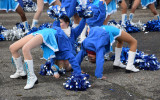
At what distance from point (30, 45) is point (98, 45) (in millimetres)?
989

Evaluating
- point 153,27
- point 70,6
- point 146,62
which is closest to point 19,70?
point 146,62

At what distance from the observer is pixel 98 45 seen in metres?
5.29

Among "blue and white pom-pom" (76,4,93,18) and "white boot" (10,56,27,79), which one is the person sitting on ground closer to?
"white boot" (10,56,27,79)

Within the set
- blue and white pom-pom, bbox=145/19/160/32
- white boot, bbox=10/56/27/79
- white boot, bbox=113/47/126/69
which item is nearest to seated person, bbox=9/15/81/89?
white boot, bbox=10/56/27/79

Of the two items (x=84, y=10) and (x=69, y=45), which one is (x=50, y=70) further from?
(x=84, y=10)

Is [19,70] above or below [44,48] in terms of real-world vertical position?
below

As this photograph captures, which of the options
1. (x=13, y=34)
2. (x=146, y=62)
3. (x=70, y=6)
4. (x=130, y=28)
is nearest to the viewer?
(x=146, y=62)

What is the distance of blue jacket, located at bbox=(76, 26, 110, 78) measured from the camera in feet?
17.0

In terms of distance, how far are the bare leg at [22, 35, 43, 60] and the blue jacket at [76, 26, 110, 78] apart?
0.75m

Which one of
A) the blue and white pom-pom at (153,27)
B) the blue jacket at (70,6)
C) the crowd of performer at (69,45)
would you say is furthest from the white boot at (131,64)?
the blue and white pom-pom at (153,27)

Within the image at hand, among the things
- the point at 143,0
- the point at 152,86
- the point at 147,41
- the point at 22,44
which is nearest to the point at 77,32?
the point at 22,44

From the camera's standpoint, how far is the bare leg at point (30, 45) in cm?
487

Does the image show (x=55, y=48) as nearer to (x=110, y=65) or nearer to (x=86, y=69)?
(x=86, y=69)

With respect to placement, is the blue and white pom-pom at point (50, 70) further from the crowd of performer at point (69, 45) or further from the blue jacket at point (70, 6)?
the blue jacket at point (70, 6)
